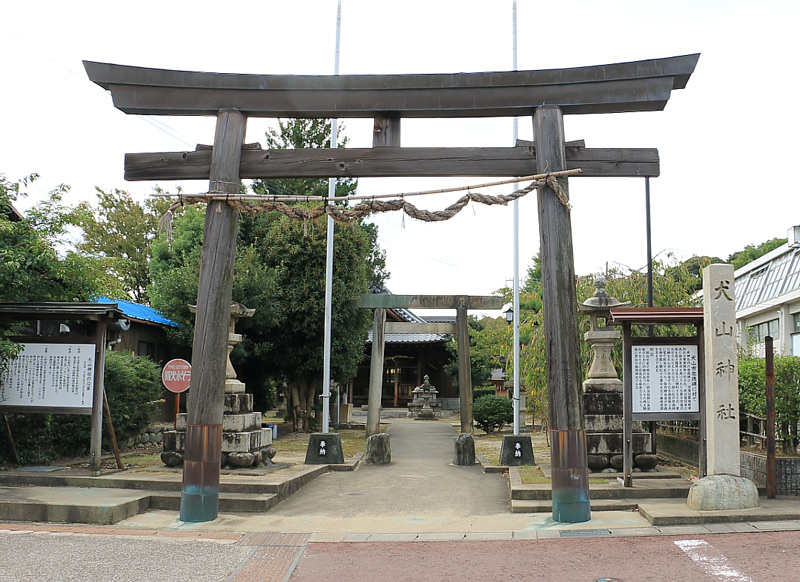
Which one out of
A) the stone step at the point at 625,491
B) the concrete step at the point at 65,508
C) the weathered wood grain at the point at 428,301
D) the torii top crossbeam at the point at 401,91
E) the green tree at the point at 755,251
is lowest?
the concrete step at the point at 65,508

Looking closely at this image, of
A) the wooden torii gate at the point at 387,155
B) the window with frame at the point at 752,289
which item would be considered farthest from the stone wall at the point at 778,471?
the window with frame at the point at 752,289

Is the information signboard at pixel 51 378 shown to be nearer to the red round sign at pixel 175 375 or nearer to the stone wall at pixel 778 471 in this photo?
the red round sign at pixel 175 375

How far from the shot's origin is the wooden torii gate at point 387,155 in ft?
26.8

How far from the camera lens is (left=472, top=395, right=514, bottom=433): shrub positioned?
20.9 meters

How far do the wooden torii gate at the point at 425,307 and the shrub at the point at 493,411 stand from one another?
1.17m

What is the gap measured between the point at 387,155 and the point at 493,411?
13.8 m

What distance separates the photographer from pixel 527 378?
17.6m

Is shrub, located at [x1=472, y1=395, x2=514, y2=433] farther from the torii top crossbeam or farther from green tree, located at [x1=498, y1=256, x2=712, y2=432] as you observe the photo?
the torii top crossbeam

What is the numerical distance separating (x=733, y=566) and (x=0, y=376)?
9982mm

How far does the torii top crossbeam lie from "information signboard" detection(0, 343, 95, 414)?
3.90 m

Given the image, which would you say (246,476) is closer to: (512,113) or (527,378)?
(512,113)

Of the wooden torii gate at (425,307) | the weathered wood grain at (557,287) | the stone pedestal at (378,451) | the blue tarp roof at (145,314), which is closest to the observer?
the weathered wood grain at (557,287)

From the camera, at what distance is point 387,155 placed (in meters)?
8.70

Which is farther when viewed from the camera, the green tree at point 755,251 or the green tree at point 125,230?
the green tree at point 755,251
